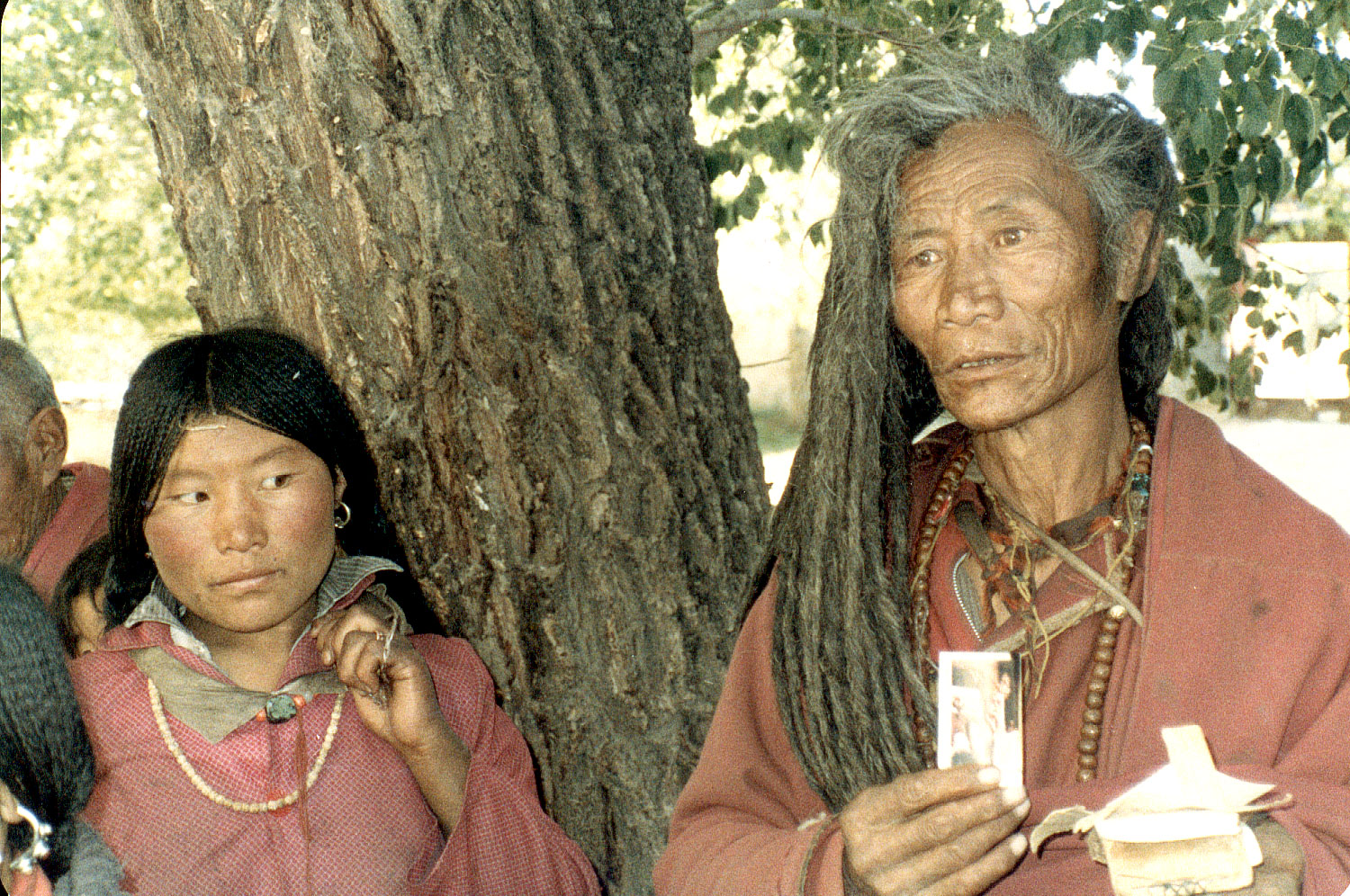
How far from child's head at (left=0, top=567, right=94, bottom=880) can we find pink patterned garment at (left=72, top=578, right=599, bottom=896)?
0.77 ft

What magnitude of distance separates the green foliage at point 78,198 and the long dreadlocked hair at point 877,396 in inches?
217

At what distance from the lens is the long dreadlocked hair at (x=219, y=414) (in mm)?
2088

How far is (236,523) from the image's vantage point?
2041mm

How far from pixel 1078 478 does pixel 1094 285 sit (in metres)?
0.29

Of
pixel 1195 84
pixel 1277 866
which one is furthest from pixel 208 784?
pixel 1195 84

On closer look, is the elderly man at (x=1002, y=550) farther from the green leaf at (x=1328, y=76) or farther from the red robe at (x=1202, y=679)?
the green leaf at (x=1328, y=76)

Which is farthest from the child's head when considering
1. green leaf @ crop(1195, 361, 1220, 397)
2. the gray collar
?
green leaf @ crop(1195, 361, 1220, 397)

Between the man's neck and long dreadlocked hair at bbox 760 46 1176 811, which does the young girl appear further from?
the man's neck

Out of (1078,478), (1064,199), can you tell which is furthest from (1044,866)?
(1064,199)

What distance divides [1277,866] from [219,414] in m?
1.66

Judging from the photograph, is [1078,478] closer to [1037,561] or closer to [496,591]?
[1037,561]

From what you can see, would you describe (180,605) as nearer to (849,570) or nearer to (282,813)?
(282,813)

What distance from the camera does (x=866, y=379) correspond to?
6.77 ft

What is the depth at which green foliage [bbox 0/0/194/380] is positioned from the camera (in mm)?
7258
